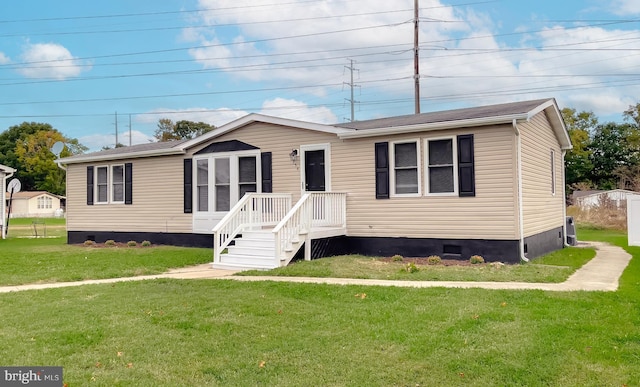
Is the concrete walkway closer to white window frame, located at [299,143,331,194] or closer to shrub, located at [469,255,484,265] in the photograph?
shrub, located at [469,255,484,265]

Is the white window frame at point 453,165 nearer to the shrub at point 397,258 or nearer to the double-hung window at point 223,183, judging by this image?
the shrub at point 397,258

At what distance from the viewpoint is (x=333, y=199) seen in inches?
433

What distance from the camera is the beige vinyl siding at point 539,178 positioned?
10.1 m

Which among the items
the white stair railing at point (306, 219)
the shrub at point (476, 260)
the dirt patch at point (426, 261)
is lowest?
the dirt patch at point (426, 261)

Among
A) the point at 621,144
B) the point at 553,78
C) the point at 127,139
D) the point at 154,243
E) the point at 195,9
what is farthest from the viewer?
the point at 127,139

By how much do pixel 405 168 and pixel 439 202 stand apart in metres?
1.07

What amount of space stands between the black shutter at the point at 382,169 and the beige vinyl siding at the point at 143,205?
580cm

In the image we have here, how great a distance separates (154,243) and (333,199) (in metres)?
6.34

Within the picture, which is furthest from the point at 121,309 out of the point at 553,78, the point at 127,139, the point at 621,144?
the point at 127,139

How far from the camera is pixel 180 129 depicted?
51031 millimetres

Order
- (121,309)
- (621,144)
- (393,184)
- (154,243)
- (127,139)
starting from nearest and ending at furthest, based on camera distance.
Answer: (121,309) < (393,184) < (154,243) < (621,144) < (127,139)

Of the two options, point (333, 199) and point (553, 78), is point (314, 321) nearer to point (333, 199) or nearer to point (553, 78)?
point (333, 199)

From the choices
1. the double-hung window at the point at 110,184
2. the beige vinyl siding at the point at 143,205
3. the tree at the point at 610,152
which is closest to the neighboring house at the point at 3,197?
the beige vinyl siding at the point at 143,205

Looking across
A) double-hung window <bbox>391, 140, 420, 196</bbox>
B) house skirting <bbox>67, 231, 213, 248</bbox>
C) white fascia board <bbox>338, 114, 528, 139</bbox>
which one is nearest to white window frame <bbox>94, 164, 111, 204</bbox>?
house skirting <bbox>67, 231, 213, 248</bbox>
